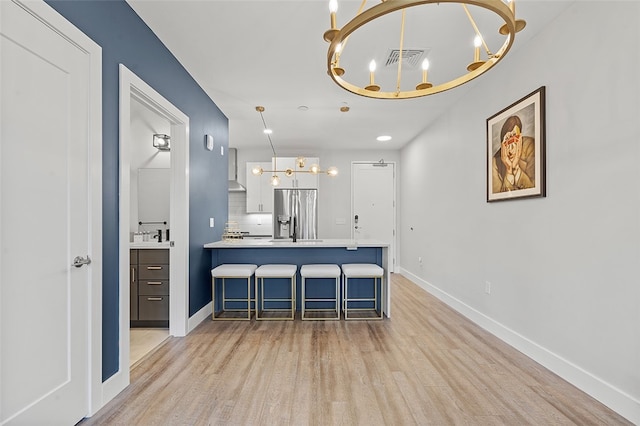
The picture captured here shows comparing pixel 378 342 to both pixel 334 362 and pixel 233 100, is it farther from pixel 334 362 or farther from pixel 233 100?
pixel 233 100

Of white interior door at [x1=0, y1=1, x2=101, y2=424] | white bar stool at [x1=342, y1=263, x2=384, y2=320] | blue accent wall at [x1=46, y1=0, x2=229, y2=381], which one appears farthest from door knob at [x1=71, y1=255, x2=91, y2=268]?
white bar stool at [x1=342, y1=263, x2=384, y2=320]

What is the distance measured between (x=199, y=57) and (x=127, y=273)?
6.56ft

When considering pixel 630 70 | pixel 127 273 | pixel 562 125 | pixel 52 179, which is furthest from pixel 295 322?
pixel 630 70

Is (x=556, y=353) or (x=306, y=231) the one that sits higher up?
(x=306, y=231)

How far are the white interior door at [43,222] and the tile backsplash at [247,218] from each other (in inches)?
194

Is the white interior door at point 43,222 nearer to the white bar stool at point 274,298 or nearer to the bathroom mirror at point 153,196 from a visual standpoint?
the white bar stool at point 274,298

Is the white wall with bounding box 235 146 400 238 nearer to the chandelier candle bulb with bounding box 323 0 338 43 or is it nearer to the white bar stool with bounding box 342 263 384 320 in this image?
the white bar stool with bounding box 342 263 384 320

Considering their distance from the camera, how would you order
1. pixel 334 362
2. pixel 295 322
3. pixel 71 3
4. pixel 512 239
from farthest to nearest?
pixel 295 322 < pixel 512 239 < pixel 334 362 < pixel 71 3

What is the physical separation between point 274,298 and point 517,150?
9.92 feet

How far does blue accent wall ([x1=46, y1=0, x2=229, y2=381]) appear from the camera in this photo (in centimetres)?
203

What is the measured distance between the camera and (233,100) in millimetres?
4082

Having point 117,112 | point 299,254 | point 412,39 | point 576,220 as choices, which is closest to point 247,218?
point 299,254

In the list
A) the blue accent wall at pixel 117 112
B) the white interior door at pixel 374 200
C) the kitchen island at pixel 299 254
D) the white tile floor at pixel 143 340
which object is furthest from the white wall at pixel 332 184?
the white tile floor at pixel 143 340

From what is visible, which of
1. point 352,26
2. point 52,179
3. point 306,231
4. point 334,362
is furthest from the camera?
point 306,231
